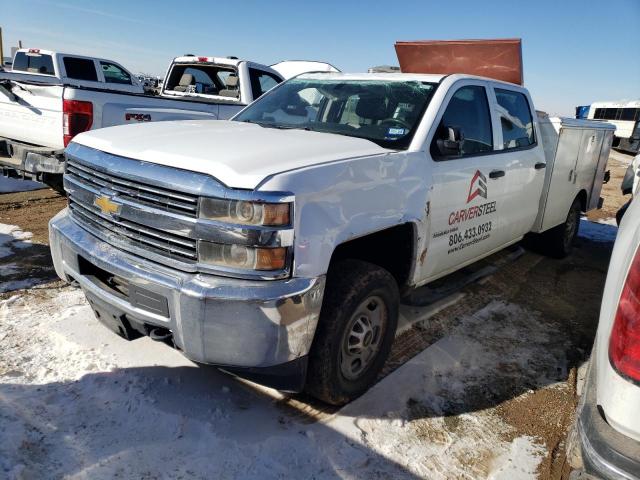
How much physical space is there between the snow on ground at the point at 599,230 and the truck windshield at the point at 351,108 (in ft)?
18.7

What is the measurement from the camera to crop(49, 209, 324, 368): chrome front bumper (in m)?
2.24

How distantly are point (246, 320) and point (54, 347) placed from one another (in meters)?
1.72

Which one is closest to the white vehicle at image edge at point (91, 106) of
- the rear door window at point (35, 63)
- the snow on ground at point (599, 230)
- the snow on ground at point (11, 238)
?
the snow on ground at point (11, 238)

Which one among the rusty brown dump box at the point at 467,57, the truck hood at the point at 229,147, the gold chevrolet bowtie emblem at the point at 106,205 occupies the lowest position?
the gold chevrolet bowtie emblem at the point at 106,205

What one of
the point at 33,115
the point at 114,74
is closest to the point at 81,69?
the point at 114,74

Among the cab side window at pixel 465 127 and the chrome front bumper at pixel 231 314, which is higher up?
the cab side window at pixel 465 127

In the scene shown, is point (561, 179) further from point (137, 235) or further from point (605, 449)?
point (137, 235)

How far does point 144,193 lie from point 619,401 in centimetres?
216

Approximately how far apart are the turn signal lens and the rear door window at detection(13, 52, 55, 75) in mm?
12463

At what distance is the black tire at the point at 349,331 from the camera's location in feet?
8.59

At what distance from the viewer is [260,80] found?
7578 mm

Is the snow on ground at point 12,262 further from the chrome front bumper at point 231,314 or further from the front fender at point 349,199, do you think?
the front fender at point 349,199

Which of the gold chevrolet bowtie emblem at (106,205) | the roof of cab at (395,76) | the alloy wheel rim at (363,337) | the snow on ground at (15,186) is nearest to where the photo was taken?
the gold chevrolet bowtie emblem at (106,205)

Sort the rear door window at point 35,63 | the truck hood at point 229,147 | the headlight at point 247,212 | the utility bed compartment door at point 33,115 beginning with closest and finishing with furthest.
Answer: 1. the headlight at point 247,212
2. the truck hood at point 229,147
3. the utility bed compartment door at point 33,115
4. the rear door window at point 35,63
